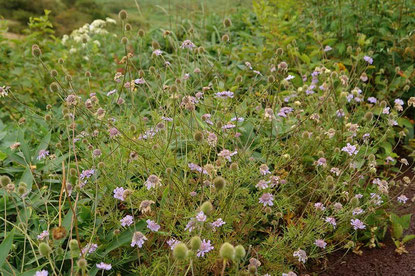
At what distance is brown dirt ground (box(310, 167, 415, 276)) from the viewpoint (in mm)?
2082

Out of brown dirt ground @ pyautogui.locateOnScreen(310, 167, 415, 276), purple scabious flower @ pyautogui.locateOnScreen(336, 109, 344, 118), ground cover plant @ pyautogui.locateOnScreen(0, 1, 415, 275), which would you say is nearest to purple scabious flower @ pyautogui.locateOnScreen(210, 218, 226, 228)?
ground cover plant @ pyautogui.locateOnScreen(0, 1, 415, 275)

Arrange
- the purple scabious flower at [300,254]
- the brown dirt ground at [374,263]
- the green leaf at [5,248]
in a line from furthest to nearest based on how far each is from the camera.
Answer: the brown dirt ground at [374,263], the purple scabious flower at [300,254], the green leaf at [5,248]

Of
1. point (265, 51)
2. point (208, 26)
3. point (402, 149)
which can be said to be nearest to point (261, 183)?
point (402, 149)

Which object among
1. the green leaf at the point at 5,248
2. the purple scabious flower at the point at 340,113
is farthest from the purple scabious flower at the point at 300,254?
the green leaf at the point at 5,248

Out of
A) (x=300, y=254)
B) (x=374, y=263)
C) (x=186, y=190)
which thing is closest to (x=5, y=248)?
(x=186, y=190)

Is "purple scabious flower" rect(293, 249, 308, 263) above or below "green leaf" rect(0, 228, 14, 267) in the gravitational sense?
below

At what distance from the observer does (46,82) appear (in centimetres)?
369

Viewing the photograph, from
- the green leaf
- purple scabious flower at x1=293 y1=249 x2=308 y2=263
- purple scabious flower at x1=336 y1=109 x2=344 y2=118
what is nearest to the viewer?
the green leaf

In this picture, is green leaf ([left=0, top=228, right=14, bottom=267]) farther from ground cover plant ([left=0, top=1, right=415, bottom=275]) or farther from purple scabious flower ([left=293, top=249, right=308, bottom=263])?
purple scabious flower ([left=293, top=249, right=308, bottom=263])

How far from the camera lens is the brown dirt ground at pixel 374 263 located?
2.08 m

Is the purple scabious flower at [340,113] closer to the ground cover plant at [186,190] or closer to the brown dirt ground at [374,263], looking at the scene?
the ground cover plant at [186,190]

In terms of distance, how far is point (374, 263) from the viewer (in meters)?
2.15

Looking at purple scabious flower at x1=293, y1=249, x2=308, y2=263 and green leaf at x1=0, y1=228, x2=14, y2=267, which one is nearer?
green leaf at x1=0, y1=228, x2=14, y2=267

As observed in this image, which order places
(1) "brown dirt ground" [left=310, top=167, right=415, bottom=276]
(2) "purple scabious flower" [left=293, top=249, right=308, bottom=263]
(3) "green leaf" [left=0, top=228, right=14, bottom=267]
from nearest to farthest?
1. (3) "green leaf" [left=0, top=228, right=14, bottom=267]
2. (2) "purple scabious flower" [left=293, top=249, right=308, bottom=263]
3. (1) "brown dirt ground" [left=310, top=167, right=415, bottom=276]
